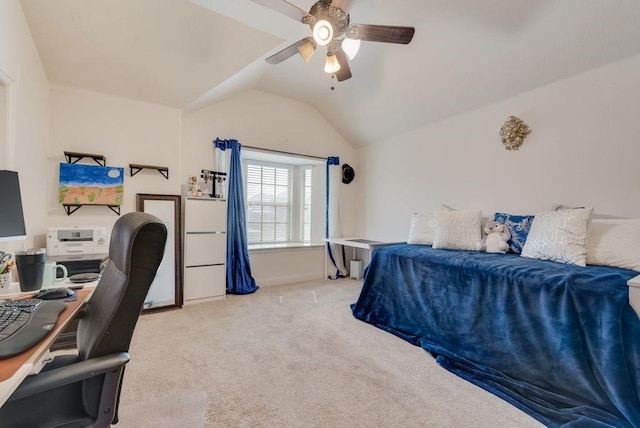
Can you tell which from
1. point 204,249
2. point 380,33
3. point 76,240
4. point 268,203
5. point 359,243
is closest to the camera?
point 380,33

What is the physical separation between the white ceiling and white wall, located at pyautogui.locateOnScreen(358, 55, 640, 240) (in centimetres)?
19

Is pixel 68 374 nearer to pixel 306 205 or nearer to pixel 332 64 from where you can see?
pixel 332 64

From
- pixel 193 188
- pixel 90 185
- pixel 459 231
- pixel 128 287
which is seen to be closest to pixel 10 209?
pixel 128 287

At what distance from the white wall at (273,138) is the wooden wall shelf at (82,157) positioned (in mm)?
881

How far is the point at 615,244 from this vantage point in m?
2.08

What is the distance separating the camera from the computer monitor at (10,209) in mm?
1543

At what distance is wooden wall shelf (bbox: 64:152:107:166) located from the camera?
282 cm

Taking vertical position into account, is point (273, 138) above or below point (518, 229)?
above

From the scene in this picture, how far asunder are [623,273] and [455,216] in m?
1.40

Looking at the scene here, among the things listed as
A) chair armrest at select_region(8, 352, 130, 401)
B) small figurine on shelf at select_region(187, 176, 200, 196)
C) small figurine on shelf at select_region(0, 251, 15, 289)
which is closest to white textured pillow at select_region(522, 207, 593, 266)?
chair armrest at select_region(8, 352, 130, 401)

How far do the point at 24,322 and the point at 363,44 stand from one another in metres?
3.36

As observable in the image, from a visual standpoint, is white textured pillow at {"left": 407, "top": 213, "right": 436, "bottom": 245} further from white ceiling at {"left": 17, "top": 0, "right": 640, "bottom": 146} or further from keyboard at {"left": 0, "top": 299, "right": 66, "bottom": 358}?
keyboard at {"left": 0, "top": 299, "right": 66, "bottom": 358}

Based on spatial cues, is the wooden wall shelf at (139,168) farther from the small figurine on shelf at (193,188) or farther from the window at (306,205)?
the window at (306,205)

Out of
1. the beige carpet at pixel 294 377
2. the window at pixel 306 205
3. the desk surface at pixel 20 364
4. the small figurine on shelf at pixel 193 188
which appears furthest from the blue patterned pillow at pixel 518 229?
the small figurine on shelf at pixel 193 188
